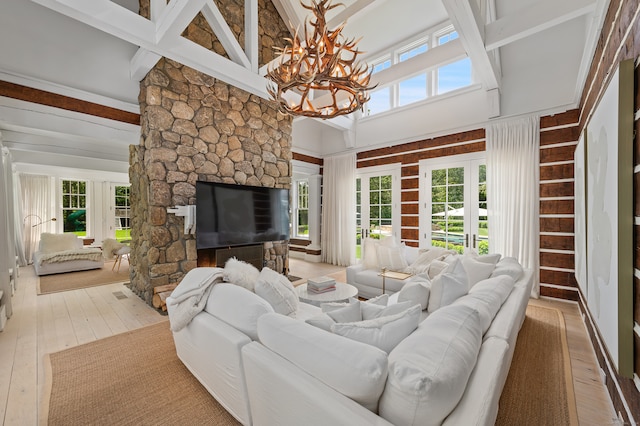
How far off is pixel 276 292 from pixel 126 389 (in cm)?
123

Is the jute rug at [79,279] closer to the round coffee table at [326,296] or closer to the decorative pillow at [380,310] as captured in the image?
the round coffee table at [326,296]

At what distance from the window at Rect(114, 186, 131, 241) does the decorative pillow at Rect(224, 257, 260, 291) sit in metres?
8.01

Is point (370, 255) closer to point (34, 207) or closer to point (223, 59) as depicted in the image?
point (223, 59)

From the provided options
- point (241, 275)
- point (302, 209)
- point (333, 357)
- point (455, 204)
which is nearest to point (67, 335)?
point (241, 275)

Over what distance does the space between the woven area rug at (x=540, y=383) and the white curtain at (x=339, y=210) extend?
3786 millimetres

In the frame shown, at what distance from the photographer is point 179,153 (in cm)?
371

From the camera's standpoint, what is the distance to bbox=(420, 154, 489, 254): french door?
180 inches

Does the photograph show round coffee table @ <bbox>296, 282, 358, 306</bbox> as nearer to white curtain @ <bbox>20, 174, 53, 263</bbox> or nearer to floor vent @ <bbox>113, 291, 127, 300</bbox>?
floor vent @ <bbox>113, 291, 127, 300</bbox>

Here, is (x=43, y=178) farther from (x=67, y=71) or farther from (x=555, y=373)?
(x=555, y=373)

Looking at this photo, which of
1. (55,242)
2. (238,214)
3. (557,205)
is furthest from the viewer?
(55,242)

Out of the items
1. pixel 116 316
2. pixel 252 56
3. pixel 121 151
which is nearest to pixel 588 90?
pixel 252 56

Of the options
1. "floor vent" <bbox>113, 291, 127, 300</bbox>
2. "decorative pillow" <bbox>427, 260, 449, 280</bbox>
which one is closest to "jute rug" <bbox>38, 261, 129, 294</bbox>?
"floor vent" <bbox>113, 291, 127, 300</bbox>

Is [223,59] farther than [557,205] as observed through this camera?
No

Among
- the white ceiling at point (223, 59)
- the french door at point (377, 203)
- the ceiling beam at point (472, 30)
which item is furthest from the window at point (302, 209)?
the ceiling beam at point (472, 30)
